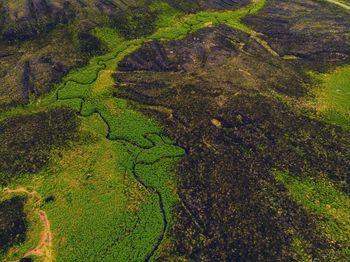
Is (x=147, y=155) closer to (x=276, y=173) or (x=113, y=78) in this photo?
(x=276, y=173)

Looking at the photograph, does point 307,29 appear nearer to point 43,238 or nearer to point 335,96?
point 335,96

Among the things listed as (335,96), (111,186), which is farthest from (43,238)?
(335,96)

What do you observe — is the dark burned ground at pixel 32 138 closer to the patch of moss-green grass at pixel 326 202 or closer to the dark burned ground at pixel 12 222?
the dark burned ground at pixel 12 222

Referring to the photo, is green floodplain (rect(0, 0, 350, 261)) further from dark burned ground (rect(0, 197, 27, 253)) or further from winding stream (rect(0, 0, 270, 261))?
dark burned ground (rect(0, 197, 27, 253))

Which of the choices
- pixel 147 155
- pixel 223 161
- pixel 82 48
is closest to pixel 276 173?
pixel 223 161

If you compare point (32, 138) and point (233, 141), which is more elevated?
point (233, 141)

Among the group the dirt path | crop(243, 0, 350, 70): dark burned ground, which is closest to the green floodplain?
the dirt path
